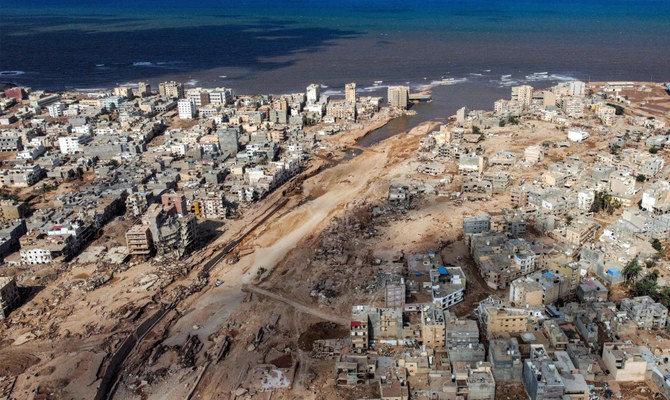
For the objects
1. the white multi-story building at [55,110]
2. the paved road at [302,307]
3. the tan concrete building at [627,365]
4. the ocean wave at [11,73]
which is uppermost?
the ocean wave at [11,73]

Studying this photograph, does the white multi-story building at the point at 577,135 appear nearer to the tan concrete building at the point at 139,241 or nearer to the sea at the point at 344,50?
the sea at the point at 344,50

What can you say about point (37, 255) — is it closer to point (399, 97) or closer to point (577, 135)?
point (577, 135)

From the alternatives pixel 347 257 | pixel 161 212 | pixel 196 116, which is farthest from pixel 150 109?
pixel 347 257

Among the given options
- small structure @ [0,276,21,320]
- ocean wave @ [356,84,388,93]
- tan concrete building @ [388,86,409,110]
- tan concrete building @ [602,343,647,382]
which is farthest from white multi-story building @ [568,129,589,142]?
small structure @ [0,276,21,320]

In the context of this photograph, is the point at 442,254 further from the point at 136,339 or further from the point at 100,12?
the point at 100,12

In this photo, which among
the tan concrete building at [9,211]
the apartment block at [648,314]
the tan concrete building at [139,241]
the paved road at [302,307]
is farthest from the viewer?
the tan concrete building at [9,211]

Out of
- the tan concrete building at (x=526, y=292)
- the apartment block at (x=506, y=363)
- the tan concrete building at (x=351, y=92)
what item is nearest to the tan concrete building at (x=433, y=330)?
the apartment block at (x=506, y=363)

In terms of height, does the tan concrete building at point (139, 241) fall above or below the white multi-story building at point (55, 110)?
below
